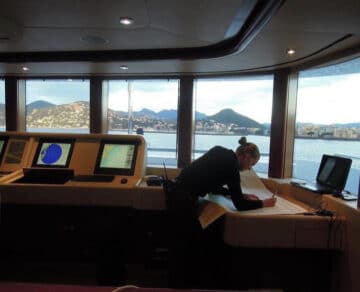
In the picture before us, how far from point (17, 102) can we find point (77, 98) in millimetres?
1097

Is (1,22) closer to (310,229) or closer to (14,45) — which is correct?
(14,45)

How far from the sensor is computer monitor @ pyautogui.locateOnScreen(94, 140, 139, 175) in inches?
97.5

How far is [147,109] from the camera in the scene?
5.34m

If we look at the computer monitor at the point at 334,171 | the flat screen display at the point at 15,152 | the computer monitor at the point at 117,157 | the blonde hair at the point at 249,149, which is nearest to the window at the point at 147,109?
the computer monitor at the point at 117,157

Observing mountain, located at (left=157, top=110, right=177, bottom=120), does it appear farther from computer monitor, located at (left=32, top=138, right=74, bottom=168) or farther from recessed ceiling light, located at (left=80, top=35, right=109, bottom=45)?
computer monitor, located at (left=32, top=138, right=74, bottom=168)

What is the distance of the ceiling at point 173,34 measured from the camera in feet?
6.59

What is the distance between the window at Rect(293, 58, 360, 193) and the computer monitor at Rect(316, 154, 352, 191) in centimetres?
95

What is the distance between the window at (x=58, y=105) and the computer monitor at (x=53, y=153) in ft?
8.44

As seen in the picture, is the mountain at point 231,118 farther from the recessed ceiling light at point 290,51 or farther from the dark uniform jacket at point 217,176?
the dark uniform jacket at point 217,176

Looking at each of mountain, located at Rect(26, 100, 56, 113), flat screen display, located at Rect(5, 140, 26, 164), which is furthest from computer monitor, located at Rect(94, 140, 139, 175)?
mountain, located at Rect(26, 100, 56, 113)

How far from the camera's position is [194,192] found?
6.21 feet

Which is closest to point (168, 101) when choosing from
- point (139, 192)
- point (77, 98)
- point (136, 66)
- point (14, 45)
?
point (136, 66)

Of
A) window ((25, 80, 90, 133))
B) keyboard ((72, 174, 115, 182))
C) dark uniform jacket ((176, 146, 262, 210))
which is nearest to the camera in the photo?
dark uniform jacket ((176, 146, 262, 210))

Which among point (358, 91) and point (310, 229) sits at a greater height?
point (358, 91)
